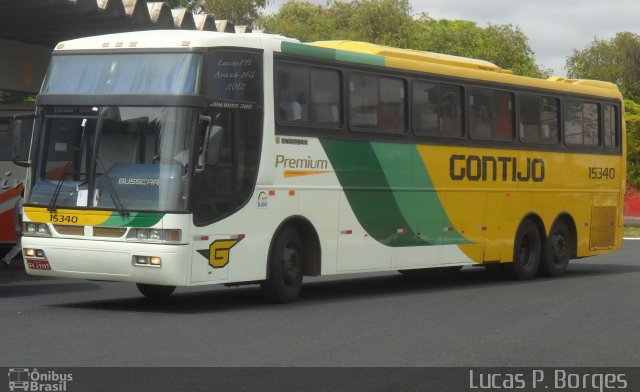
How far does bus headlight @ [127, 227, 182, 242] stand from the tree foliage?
5913cm

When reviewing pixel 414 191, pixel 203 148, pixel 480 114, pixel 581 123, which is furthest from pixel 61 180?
pixel 581 123

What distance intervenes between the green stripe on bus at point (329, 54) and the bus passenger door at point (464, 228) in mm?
2549

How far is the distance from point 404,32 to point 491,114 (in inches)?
2188

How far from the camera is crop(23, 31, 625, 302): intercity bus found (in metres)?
14.3

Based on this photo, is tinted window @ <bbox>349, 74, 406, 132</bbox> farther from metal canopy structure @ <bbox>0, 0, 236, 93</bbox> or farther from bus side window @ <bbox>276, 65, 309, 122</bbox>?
metal canopy structure @ <bbox>0, 0, 236, 93</bbox>

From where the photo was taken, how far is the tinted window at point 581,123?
22266 millimetres

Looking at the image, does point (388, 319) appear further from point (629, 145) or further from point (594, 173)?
Answer: point (629, 145)

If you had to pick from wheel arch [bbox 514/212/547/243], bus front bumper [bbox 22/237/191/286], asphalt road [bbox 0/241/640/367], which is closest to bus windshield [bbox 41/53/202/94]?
bus front bumper [bbox 22/237/191/286]

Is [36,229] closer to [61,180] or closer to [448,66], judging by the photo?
[61,180]

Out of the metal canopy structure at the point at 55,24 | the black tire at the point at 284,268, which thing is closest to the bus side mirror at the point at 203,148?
the black tire at the point at 284,268

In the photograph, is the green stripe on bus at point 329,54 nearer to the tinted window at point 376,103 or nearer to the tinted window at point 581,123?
the tinted window at point 376,103

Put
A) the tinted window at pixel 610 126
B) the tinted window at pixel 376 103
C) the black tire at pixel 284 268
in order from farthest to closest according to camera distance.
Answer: the tinted window at pixel 610 126
the tinted window at pixel 376 103
the black tire at pixel 284 268

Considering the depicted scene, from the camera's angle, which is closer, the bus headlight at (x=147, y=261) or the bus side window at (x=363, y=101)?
the bus headlight at (x=147, y=261)
